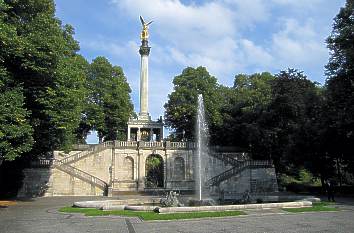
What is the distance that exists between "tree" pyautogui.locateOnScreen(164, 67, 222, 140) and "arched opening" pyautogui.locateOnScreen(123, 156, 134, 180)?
1048cm

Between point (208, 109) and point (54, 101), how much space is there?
104 feet

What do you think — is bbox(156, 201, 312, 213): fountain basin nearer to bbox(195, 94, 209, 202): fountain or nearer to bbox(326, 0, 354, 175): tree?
bbox(195, 94, 209, 202): fountain

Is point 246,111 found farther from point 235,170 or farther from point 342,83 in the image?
point 342,83

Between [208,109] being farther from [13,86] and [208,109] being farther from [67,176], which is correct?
[13,86]

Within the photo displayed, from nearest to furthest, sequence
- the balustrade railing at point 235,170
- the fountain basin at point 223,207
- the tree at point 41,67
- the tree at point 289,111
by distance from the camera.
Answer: the fountain basin at point 223,207, the tree at point 41,67, the tree at point 289,111, the balustrade railing at point 235,170

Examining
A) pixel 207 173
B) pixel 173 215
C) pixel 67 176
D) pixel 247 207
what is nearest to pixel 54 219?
pixel 173 215

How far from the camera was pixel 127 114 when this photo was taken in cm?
5497

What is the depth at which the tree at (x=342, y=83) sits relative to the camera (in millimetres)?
28766

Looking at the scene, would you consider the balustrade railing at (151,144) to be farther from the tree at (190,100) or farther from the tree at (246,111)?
the tree at (246,111)

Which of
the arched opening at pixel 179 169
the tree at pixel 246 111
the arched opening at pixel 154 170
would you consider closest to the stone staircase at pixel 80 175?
the arched opening at pixel 154 170

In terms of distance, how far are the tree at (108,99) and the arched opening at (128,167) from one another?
667 centimetres

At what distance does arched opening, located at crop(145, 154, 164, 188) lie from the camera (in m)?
48.9

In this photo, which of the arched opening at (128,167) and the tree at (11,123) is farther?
the arched opening at (128,167)

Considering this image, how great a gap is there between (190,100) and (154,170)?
471 inches
